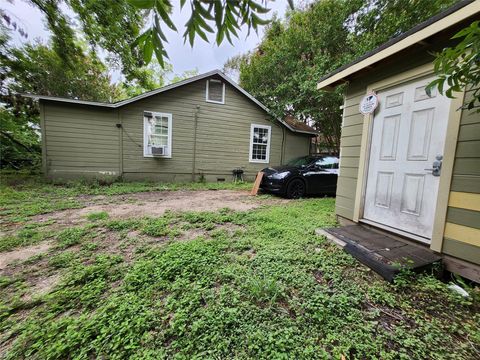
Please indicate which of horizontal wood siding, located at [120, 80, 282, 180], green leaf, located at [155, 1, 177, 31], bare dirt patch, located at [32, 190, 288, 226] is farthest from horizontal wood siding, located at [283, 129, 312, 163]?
green leaf, located at [155, 1, 177, 31]

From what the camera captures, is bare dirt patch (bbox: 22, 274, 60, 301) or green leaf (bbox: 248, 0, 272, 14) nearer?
green leaf (bbox: 248, 0, 272, 14)

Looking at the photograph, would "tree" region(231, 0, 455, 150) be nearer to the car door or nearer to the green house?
the green house

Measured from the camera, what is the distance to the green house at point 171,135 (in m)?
7.03

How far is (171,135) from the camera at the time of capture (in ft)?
26.9

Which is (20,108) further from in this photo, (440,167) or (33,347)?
(440,167)

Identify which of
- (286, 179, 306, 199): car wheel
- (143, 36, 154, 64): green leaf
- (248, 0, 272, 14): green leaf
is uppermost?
(248, 0, 272, 14): green leaf

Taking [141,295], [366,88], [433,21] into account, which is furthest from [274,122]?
[141,295]

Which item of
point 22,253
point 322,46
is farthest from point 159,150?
point 322,46

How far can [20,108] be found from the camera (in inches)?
363

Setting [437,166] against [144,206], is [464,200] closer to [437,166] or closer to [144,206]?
[437,166]

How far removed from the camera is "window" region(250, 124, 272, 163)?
9.52 m

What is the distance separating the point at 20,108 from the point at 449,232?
1486 centimetres

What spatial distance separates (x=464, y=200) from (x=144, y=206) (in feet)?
17.5

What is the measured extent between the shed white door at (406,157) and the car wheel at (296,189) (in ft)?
9.63
